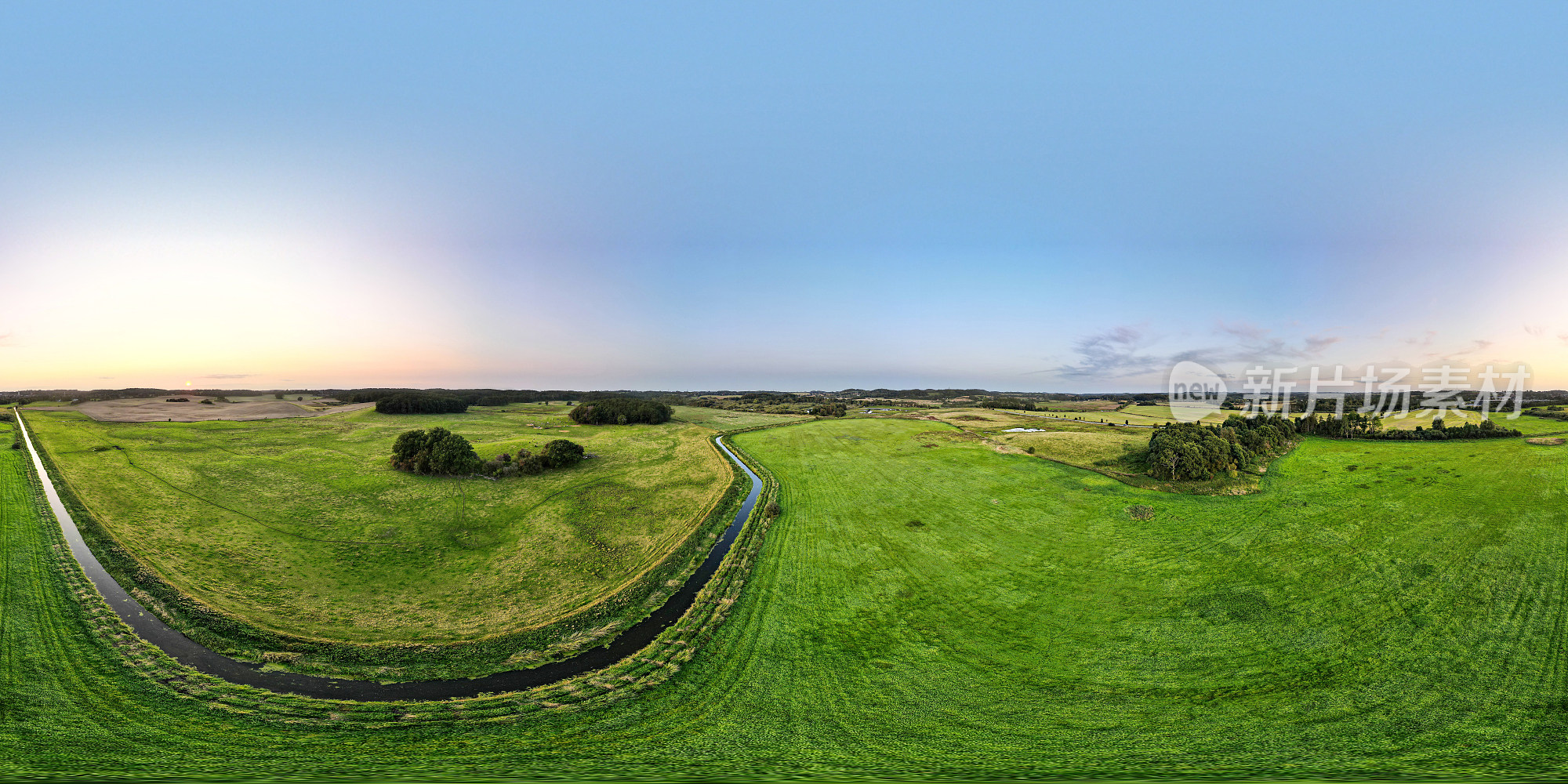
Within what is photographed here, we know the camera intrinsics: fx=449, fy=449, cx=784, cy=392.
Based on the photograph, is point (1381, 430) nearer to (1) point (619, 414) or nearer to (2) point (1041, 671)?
(2) point (1041, 671)

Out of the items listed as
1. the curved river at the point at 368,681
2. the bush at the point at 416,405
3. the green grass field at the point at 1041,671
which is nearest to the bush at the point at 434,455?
the green grass field at the point at 1041,671

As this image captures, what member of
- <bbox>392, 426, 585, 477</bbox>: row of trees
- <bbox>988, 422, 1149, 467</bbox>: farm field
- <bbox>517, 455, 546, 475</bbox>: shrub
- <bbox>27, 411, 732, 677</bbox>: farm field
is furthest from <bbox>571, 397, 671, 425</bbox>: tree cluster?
<bbox>988, 422, 1149, 467</bbox>: farm field

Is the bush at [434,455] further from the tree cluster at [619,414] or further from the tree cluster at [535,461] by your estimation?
the tree cluster at [619,414]

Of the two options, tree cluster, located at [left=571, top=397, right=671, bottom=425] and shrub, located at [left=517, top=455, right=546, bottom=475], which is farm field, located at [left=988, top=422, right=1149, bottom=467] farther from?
tree cluster, located at [left=571, top=397, right=671, bottom=425]

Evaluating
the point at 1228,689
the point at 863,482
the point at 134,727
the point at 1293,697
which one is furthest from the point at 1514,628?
the point at 134,727

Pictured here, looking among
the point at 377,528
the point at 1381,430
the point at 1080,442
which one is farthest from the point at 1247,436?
the point at 377,528

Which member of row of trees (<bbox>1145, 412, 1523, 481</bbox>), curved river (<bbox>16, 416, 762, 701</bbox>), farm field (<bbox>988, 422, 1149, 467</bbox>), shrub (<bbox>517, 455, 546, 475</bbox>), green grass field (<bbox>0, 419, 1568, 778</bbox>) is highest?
row of trees (<bbox>1145, 412, 1523, 481</bbox>)
